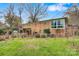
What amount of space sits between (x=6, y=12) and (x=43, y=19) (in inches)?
15.5

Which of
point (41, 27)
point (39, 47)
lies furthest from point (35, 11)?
point (39, 47)

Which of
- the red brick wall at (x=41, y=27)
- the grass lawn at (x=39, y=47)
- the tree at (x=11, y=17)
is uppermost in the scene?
the tree at (x=11, y=17)

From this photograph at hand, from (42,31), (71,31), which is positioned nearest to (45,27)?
(42,31)

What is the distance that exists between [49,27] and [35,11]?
0.73 ft

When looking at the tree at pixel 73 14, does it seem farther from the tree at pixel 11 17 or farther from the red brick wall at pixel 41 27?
the tree at pixel 11 17

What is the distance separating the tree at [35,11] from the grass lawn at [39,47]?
9.1 inches

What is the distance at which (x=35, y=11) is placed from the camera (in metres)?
3.55

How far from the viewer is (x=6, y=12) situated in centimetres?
355

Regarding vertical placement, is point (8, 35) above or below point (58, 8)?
below

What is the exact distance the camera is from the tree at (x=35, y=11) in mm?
3551

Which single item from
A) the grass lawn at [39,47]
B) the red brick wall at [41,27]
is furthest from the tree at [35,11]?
the grass lawn at [39,47]

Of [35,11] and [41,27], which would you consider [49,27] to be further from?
[35,11]

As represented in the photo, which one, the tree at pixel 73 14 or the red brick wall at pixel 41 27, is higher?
the tree at pixel 73 14

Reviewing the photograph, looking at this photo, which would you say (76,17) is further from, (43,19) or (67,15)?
(43,19)
